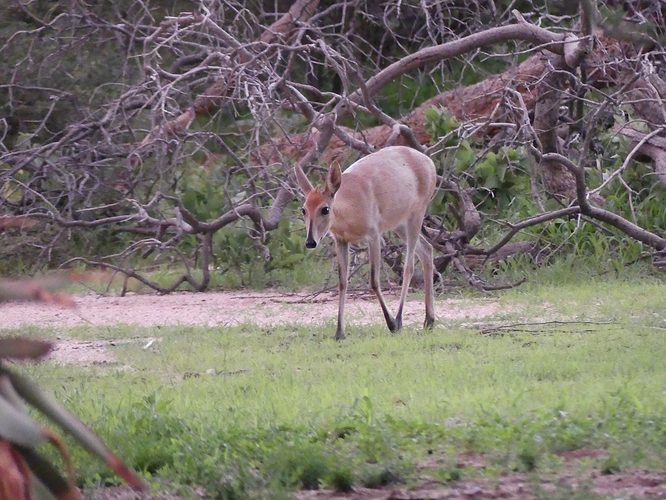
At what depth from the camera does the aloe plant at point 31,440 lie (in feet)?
5.97

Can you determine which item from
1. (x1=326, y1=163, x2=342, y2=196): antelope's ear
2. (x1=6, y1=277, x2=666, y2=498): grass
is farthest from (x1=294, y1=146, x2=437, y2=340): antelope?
(x1=6, y1=277, x2=666, y2=498): grass

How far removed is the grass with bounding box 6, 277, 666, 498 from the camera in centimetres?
428

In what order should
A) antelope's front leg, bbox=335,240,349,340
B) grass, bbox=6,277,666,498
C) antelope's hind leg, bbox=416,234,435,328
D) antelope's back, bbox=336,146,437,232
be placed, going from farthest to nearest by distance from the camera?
antelope's back, bbox=336,146,437,232, antelope's hind leg, bbox=416,234,435,328, antelope's front leg, bbox=335,240,349,340, grass, bbox=6,277,666,498

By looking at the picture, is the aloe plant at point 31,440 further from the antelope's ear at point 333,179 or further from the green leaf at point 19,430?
the antelope's ear at point 333,179

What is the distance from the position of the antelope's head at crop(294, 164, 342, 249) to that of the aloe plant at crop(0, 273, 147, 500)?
19.5 feet

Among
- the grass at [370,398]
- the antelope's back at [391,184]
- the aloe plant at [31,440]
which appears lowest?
the grass at [370,398]

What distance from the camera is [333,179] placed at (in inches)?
323

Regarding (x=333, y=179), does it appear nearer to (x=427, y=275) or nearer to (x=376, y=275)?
(x=376, y=275)

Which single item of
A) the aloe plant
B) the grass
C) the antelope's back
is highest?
the antelope's back

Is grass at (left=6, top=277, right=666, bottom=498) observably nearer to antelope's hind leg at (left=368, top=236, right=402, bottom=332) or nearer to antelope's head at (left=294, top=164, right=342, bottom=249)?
antelope's hind leg at (left=368, top=236, right=402, bottom=332)

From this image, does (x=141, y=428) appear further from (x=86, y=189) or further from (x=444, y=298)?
(x=86, y=189)

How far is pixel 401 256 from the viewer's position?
420 inches

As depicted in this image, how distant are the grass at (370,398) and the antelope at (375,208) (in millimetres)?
456

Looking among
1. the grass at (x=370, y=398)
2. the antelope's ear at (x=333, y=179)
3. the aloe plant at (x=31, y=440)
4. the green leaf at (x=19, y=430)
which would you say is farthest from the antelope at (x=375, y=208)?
the green leaf at (x=19, y=430)
